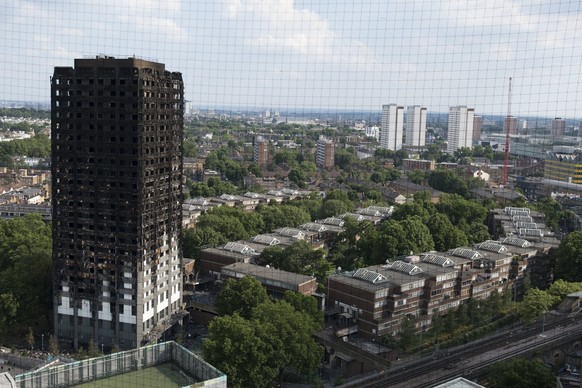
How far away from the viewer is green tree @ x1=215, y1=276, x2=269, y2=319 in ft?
22.1

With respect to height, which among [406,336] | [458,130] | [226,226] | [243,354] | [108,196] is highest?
[458,130]

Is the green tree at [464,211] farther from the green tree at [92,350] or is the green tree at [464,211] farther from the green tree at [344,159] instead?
the green tree at [344,159]

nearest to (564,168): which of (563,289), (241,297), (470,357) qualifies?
(563,289)

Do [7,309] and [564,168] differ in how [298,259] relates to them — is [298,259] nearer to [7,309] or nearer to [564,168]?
[7,309]

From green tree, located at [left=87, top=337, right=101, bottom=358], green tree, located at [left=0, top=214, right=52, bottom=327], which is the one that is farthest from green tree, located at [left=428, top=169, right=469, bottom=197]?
green tree, located at [left=87, top=337, right=101, bottom=358]

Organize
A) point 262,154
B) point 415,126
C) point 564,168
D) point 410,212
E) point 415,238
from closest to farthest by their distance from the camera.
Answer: point 415,238, point 410,212, point 564,168, point 415,126, point 262,154

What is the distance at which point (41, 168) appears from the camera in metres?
18.1

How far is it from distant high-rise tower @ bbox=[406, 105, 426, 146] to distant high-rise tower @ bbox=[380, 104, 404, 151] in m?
0.31

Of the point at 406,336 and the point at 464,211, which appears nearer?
the point at 406,336

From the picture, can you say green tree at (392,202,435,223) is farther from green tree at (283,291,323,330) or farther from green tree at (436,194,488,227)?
green tree at (283,291,323,330)

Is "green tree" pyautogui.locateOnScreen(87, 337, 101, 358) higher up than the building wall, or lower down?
lower down

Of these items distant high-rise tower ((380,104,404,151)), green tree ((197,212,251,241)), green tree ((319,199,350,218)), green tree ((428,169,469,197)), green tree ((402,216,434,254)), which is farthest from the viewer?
distant high-rise tower ((380,104,404,151))

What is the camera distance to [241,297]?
22.2 ft

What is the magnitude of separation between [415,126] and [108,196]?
17.3 meters
